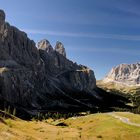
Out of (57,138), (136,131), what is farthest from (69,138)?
(136,131)

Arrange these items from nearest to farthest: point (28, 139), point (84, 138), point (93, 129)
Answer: point (28, 139), point (84, 138), point (93, 129)

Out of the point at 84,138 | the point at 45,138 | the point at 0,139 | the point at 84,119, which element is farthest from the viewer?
the point at 84,119

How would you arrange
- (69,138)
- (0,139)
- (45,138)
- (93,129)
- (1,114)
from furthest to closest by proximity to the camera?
1. (93,129)
2. (1,114)
3. (69,138)
4. (45,138)
5. (0,139)

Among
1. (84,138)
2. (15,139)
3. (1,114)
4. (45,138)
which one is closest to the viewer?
(15,139)

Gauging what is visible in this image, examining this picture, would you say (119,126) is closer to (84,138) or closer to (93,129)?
(93,129)

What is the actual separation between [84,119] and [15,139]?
108382 mm

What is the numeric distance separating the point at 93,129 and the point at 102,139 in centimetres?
2400

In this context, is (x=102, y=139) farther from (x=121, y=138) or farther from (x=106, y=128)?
(x=106, y=128)

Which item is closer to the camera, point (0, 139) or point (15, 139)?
point (0, 139)

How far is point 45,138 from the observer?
308 ft

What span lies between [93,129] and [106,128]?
660 centimetres

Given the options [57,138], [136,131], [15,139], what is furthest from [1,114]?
[15,139]

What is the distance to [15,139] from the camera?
62.6 metres

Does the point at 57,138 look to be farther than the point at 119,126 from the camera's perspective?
No
